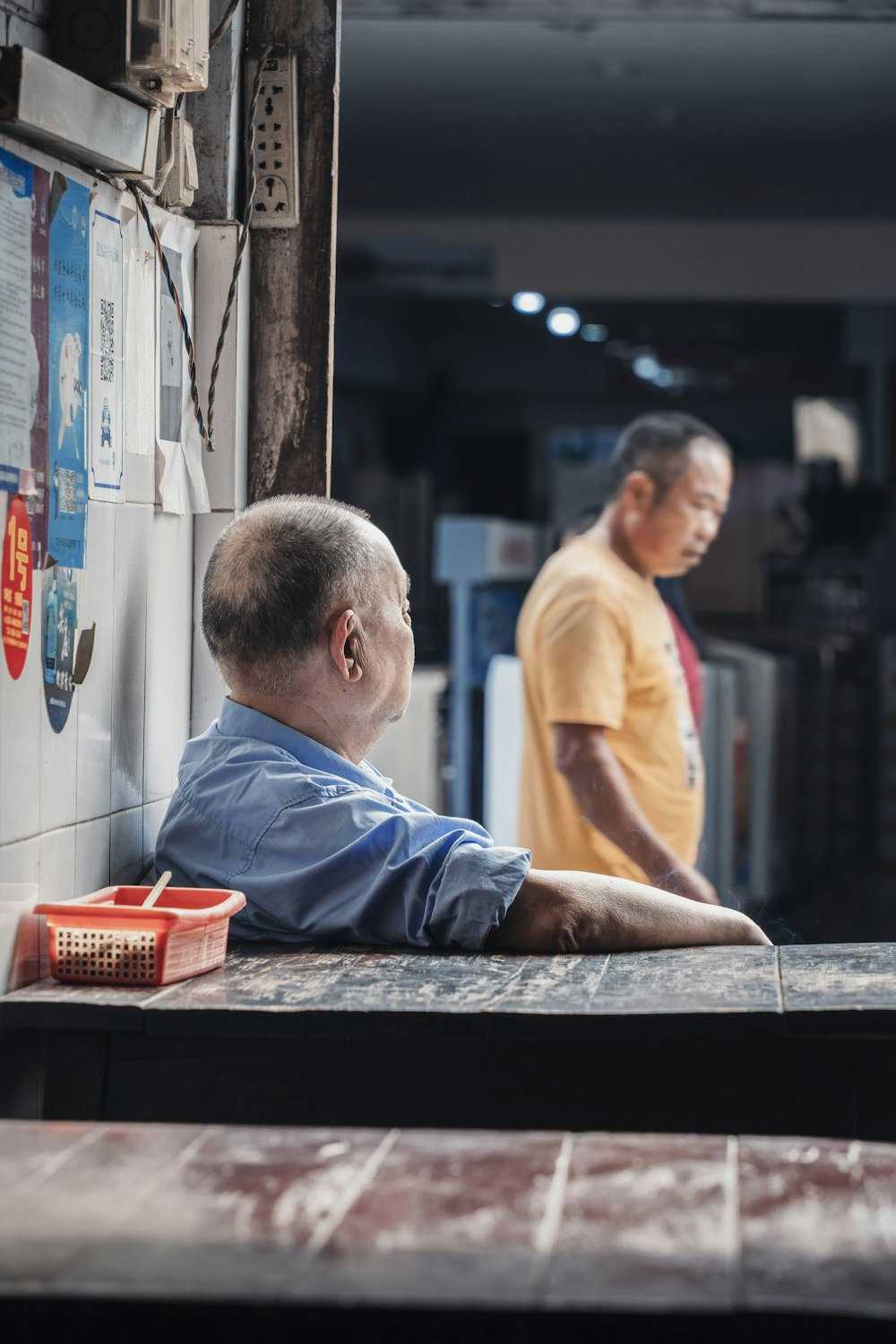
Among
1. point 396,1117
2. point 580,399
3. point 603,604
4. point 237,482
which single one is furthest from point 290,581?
point 580,399

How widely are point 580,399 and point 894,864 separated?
7.67 ft

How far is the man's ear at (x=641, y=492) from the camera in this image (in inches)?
142

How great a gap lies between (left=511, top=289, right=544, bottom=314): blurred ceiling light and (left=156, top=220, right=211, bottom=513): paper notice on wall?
4.63 m

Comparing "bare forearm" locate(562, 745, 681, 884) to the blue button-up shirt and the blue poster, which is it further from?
the blue poster

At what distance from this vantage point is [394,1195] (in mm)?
1097

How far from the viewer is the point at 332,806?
1848 mm

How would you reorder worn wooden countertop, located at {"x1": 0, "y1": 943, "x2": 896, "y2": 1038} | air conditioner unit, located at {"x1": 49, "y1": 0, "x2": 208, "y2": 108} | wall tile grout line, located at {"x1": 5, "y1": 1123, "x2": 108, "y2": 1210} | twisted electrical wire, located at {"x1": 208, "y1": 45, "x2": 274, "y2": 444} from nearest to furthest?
1. wall tile grout line, located at {"x1": 5, "y1": 1123, "x2": 108, "y2": 1210}
2. worn wooden countertop, located at {"x1": 0, "y1": 943, "x2": 896, "y2": 1038}
3. air conditioner unit, located at {"x1": 49, "y1": 0, "x2": 208, "y2": 108}
4. twisted electrical wire, located at {"x1": 208, "y1": 45, "x2": 274, "y2": 444}

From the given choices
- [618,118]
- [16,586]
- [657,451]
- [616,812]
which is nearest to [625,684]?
[616,812]

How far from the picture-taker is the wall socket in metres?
2.25

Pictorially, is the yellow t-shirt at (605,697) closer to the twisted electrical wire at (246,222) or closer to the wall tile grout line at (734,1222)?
the twisted electrical wire at (246,222)

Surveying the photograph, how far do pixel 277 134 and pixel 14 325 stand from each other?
78 centimetres

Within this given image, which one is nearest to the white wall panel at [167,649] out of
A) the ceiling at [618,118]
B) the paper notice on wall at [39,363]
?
the paper notice on wall at [39,363]

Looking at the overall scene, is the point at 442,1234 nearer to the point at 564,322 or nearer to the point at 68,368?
the point at 68,368

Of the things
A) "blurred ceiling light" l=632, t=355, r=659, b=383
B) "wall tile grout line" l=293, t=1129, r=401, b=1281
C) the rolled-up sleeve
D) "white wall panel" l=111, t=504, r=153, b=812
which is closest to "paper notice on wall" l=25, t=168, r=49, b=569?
"white wall panel" l=111, t=504, r=153, b=812
